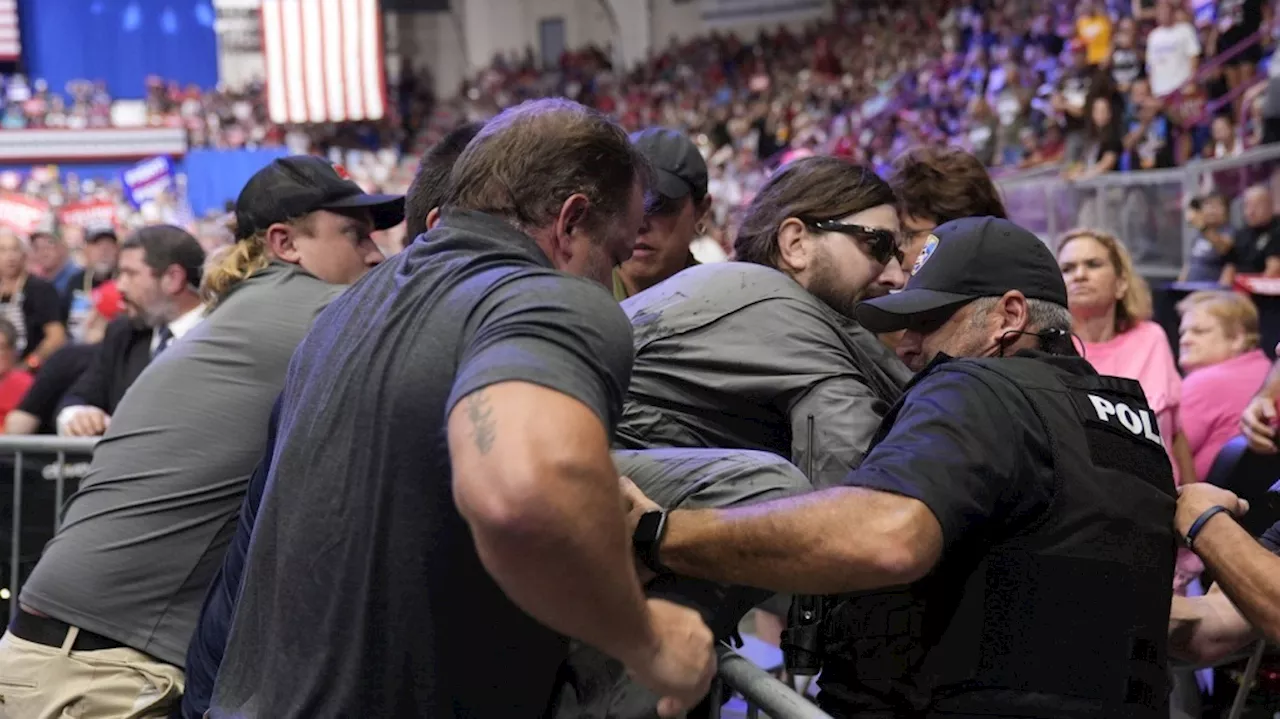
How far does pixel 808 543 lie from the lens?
199 cm

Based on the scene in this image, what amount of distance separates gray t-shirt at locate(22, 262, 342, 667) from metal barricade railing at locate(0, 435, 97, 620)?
1425 mm

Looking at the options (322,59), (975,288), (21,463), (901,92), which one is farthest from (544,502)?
(322,59)

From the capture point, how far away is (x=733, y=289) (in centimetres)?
262

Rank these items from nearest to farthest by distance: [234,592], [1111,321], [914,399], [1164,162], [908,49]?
[914,399] → [234,592] → [1111,321] → [1164,162] → [908,49]

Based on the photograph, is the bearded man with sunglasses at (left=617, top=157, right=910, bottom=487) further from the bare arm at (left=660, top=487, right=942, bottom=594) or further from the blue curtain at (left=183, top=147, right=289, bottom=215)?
the blue curtain at (left=183, top=147, right=289, bottom=215)

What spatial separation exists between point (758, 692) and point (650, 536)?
1.16 ft

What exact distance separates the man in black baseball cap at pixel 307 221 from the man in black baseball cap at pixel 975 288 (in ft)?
4.89

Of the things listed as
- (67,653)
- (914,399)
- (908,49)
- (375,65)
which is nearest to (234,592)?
(67,653)

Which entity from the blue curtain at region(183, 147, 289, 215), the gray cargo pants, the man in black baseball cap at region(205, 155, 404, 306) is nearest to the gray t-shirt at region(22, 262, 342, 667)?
the man in black baseball cap at region(205, 155, 404, 306)

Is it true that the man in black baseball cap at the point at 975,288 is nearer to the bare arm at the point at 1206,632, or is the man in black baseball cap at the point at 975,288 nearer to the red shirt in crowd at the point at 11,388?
the bare arm at the point at 1206,632

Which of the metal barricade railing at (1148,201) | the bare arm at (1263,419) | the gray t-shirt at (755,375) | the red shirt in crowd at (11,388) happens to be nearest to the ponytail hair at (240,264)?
the gray t-shirt at (755,375)

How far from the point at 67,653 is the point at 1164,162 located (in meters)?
11.5

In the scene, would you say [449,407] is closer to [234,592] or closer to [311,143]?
[234,592]

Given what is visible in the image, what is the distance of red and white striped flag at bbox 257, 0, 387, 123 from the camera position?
29.9 meters
